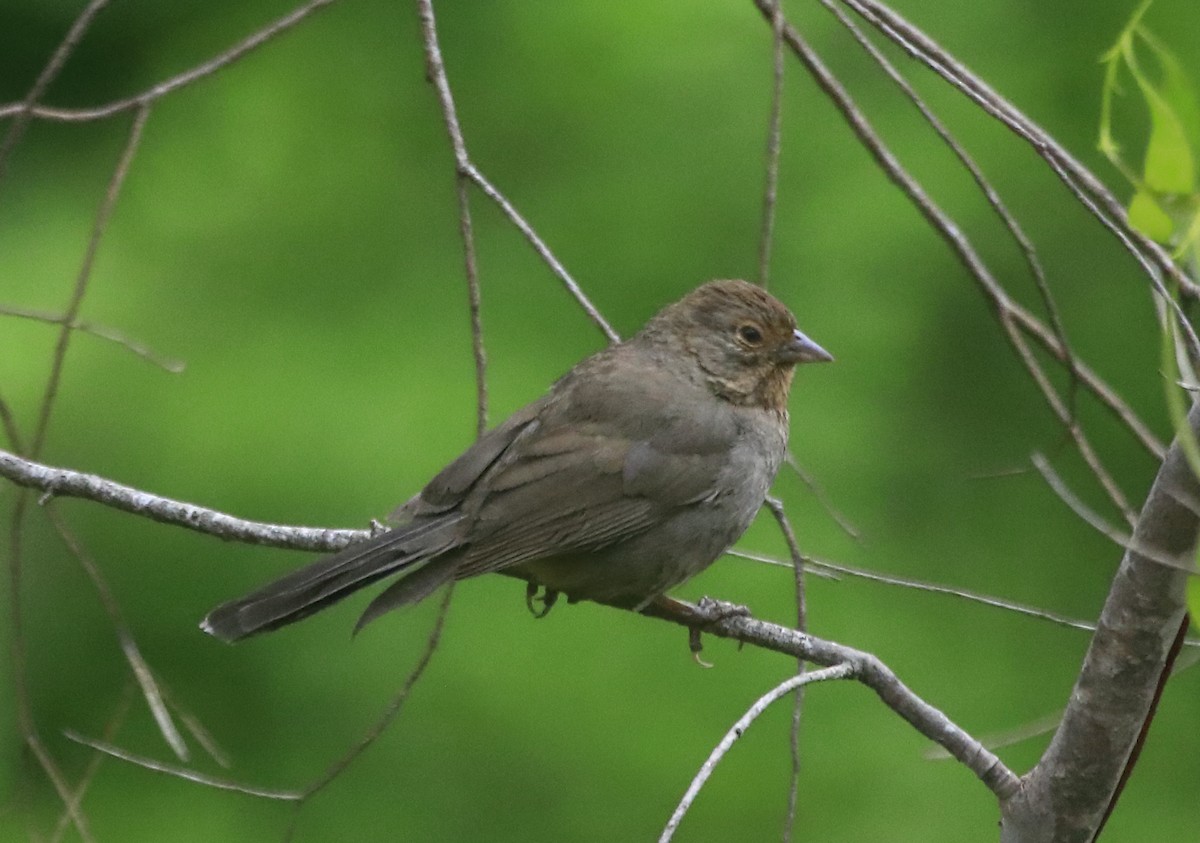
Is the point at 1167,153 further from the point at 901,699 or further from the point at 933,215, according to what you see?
the point at 901,699

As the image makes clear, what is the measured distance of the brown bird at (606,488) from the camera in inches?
138

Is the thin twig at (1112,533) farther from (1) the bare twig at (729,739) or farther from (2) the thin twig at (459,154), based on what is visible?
(2) the thin twig at (459,154)

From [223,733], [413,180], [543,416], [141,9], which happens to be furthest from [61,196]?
[543,416]

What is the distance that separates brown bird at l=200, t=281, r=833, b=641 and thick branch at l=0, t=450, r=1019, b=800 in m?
0.23

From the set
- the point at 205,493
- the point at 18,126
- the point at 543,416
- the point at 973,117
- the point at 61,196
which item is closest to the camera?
the point at 18,126

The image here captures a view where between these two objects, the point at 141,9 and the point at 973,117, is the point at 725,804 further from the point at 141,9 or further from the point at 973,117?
the point at 141,9

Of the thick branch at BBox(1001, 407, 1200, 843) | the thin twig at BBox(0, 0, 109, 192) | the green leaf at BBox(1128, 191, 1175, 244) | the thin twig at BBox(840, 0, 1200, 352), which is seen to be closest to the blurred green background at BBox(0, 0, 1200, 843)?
the thick branch at BBox(1001, 407, 1200, 843)

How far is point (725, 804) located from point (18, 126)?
10.3 ft

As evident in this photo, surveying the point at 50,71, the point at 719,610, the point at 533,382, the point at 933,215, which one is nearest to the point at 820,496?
the point at 933,215

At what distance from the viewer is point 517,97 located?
5.94m

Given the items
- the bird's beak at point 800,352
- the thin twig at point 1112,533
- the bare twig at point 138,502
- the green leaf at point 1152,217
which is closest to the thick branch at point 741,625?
the bare twig at point 138,502

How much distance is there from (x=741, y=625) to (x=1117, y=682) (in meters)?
0.88

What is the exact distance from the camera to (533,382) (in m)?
5.32

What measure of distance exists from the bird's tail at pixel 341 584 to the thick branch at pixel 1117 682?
1366 millimetres
